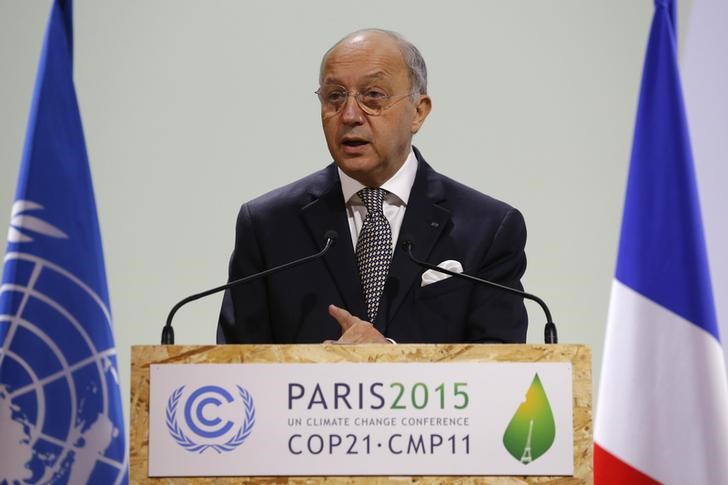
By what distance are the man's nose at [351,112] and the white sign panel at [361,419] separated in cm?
101

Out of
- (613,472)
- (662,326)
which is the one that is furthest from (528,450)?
(662,326)

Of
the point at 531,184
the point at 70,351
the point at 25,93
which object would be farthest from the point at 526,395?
the point at 25,93

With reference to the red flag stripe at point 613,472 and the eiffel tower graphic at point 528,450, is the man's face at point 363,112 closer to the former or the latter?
the red flag stripe at point 613,472

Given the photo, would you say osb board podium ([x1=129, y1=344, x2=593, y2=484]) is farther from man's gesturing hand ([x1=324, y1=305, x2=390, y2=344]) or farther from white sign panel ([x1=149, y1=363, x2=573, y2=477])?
man's gesturing hand ([x1=324, y1=305, x2=390, y2=344])

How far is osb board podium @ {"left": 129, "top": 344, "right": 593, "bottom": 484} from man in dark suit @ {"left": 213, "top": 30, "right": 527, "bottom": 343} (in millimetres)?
666

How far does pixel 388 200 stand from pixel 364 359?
1.01 metres

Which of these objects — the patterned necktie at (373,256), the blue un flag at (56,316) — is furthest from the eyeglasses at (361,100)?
the blue un flag at (56,316)

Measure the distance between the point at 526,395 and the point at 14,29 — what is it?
8.79ft

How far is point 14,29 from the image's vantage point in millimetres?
3777

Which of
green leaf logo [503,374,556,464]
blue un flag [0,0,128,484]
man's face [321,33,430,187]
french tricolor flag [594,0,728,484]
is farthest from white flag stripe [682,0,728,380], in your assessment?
blue un flag [0,0,128,484]

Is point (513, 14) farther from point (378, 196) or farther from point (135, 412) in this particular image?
point (135, 412)

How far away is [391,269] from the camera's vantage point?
8.61 feet

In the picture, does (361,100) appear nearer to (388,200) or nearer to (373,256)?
(388,200)

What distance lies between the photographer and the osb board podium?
1852 mm
